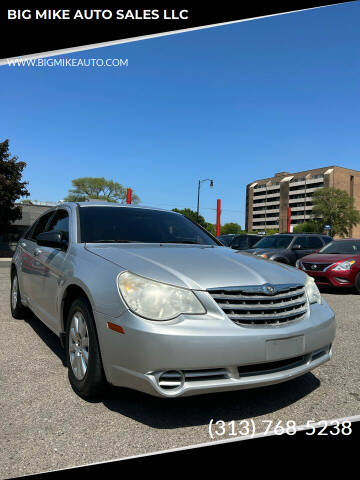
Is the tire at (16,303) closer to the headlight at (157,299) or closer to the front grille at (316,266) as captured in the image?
the headlight at (157,299)

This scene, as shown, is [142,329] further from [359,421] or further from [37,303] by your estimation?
[37,303]

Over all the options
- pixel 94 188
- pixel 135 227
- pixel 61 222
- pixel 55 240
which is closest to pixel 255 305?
pixel 135 227

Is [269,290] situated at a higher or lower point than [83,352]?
higher

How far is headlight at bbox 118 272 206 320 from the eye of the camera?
2404mm

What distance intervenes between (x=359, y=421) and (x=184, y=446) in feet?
3.97

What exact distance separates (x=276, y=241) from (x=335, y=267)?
3446mm

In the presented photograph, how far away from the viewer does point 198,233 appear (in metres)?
4.31

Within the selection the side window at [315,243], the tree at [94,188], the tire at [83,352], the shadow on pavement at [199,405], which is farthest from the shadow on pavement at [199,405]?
the tree at [94,188]

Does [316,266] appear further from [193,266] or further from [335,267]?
[193,266]

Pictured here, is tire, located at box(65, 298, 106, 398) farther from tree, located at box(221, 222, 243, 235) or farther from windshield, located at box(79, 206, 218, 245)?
tree, located at box(221, 222, 243, 235)

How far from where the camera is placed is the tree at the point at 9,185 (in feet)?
93.3

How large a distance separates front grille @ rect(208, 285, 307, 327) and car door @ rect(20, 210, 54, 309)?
7.66 feet

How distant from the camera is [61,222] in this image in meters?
4.28

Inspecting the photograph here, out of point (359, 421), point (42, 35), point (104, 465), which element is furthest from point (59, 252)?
point (42, 35)
